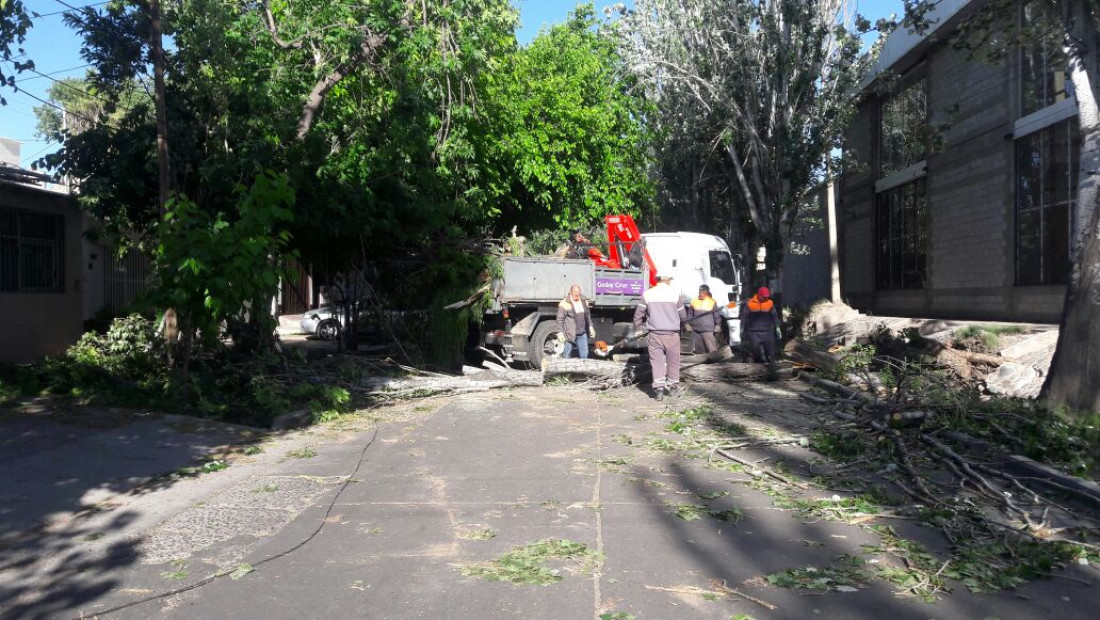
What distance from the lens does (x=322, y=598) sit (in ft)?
15.7

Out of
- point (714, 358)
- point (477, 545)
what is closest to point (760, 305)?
point (714, 358)

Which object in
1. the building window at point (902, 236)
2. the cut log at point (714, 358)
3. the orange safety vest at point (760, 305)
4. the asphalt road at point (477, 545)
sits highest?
the building window at point (902, 236)

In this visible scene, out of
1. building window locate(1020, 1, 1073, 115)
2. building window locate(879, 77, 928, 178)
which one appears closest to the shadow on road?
building window locate(1020, 1, 1073, 115)

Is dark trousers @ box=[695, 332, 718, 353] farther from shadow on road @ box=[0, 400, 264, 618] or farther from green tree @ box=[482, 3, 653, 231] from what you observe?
shadow on road @ box=[0, 400, 264, 618]

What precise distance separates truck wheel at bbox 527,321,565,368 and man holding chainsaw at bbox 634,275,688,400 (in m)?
3.76

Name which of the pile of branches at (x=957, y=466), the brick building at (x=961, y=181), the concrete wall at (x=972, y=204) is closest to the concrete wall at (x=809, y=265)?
the brick building at (x=961, y=181)

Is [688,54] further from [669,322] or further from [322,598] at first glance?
[322,598]

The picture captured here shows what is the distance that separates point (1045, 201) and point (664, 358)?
1005 centimetres

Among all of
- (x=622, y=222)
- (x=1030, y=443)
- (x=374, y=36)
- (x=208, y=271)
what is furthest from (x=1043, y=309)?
(x=208, y=271)

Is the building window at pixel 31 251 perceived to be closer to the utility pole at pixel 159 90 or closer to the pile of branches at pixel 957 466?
the utility pole at pixel 159 90

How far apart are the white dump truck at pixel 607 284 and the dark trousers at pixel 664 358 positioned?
4.00m

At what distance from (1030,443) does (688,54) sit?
17091 mm

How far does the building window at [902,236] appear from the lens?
2294cm

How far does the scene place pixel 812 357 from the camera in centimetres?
1312
